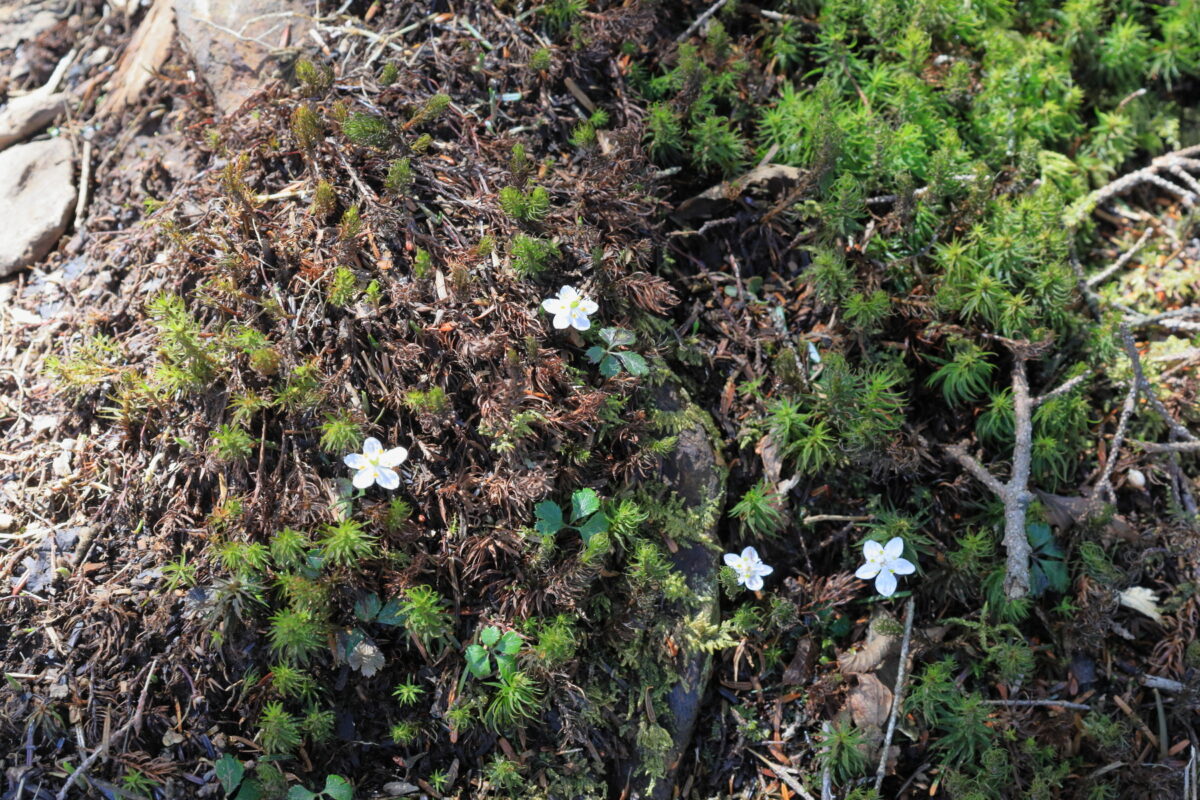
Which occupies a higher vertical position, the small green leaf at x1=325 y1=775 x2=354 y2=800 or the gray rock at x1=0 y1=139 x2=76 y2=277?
the gray rock at x1=0 y1=139 x2=76 y2=277

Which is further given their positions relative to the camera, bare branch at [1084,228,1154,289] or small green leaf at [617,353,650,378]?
bare branch at [1084,228,1154,289]

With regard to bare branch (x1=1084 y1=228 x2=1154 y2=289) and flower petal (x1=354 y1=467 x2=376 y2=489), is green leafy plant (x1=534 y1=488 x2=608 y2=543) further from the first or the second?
bare branch (x1=1084 y1=228 x2=1154 y2=289)

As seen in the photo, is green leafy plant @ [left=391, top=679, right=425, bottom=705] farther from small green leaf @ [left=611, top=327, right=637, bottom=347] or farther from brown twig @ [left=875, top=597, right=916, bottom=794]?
brown twig @ [left=875, top=597, right=916, bottom=794]

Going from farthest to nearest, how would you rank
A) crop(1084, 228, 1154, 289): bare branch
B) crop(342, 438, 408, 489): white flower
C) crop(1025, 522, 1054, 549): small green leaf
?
crop(1084, 228, 1154, 289): bare branch, crop(1025, 522, 1054, 549): small green leaf, crop(342, 438, 408, 489): white flower

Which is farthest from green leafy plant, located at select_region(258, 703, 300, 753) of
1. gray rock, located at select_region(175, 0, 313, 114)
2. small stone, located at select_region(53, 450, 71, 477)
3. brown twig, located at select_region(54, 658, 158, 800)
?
gray rock, located at select_region(175, 0, 313, 114)

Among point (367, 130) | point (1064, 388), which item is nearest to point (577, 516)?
point (367, 130)

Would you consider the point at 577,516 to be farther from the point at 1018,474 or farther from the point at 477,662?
the point at 1018,474

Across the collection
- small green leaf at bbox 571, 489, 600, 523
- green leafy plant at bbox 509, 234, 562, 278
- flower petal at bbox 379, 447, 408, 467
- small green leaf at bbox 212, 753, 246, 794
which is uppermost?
green leafy plant at bbox 509, 234, 562, 278

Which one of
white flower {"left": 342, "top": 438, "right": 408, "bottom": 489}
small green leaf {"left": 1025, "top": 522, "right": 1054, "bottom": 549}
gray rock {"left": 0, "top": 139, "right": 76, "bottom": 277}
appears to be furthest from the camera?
gray rock {"left": 0, "top": 139, "right": 76, "bottom": 277}
